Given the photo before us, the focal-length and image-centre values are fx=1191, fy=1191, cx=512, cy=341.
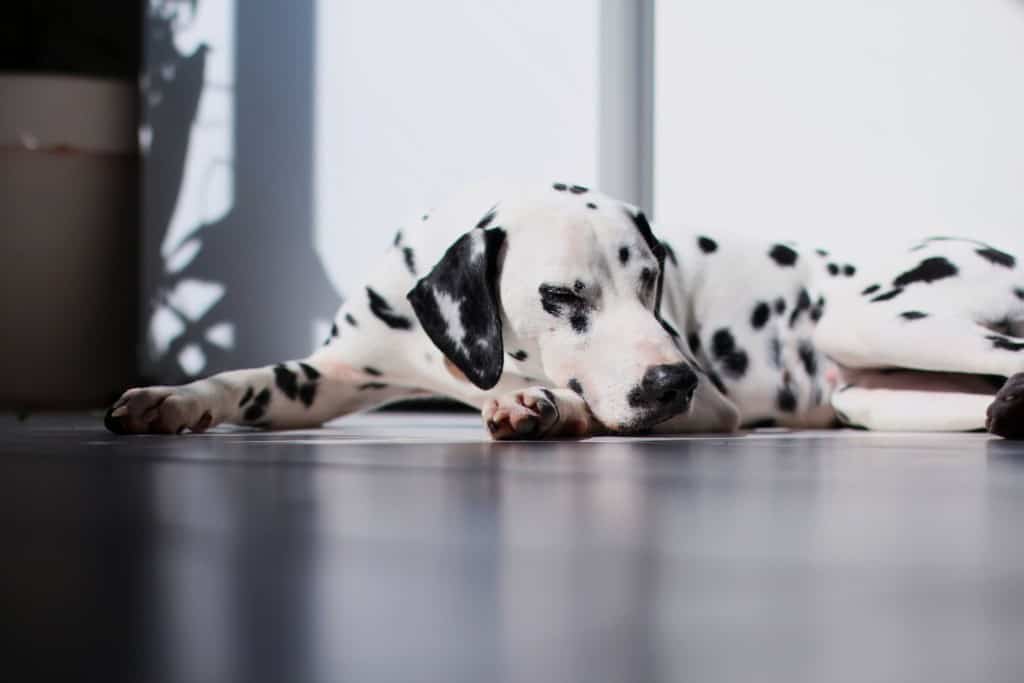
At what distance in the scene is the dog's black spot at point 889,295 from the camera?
111 inches

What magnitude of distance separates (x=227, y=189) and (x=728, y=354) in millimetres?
3105

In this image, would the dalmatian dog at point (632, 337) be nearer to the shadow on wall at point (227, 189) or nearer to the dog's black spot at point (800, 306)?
the dog's black spot at point (800, 306)

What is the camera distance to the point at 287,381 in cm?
278

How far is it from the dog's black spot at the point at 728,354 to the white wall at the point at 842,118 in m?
1.07

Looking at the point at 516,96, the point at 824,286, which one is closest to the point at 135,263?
Result: the point at 516,96

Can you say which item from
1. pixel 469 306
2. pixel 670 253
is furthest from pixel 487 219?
pixel 670 253

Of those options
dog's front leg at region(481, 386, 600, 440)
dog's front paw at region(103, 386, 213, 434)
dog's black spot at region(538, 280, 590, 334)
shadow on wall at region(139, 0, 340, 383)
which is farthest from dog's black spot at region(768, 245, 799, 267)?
shadow on wall at region(139, 0, 340, 383)

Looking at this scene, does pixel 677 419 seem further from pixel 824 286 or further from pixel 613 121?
pixel 613 121

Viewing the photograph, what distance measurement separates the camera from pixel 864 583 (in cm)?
75

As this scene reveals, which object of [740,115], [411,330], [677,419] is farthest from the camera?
[740,115]

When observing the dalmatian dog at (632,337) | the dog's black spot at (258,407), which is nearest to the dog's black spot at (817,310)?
the dalmatian dog at (632,337)

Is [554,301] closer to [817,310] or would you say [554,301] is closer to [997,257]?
[817,310]

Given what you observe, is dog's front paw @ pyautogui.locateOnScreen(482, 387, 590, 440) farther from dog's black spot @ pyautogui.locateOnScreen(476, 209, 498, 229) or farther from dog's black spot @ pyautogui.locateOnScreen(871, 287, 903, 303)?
dog's black spot @ pyautogui.locateOnScreen(871, 287, 903, 303)

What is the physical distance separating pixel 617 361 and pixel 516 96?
234 cm
